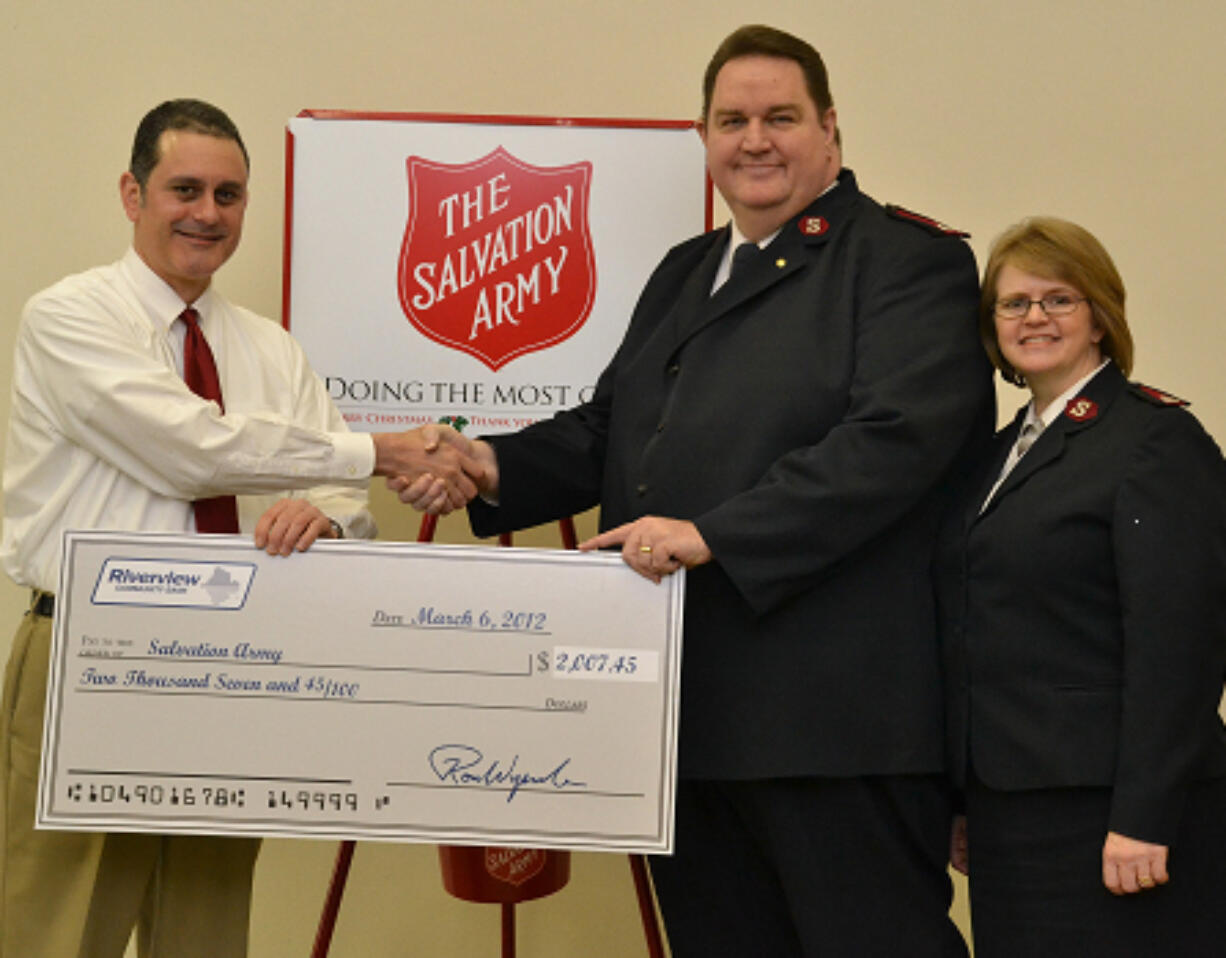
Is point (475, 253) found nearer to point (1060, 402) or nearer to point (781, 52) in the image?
point (781, 52)

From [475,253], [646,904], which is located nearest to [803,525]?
[646,904]

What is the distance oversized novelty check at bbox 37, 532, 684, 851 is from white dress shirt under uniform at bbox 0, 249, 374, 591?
0.24m

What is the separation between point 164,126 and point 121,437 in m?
0.57

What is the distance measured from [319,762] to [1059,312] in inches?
48.1

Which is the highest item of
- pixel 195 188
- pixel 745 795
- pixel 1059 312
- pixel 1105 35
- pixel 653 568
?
pixel 1105 35

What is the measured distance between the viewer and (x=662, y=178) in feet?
8.61

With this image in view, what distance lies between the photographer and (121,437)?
2.03 meters

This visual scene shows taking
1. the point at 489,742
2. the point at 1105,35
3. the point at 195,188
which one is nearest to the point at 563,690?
the point at 489,742

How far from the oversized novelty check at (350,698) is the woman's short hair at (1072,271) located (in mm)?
671

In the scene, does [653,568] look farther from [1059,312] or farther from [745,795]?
[1059,312]

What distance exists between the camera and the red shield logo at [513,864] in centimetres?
248

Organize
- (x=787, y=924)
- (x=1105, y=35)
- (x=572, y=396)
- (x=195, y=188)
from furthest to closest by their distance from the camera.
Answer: (x=1105, y=35) → (x=572, y=396) → (x=195, y=188) → (x=787, y=924)
